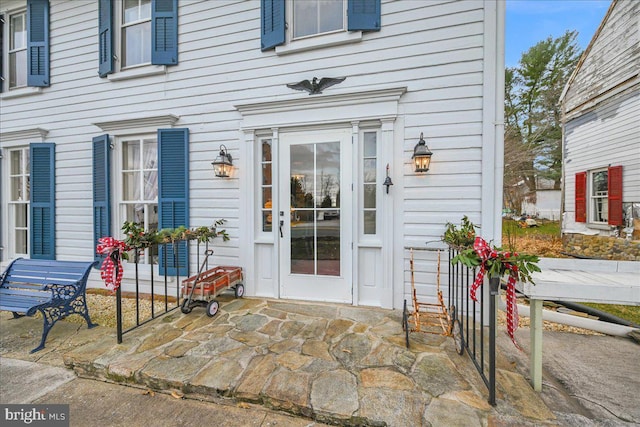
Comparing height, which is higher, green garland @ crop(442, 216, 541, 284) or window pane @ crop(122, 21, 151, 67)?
window pane @ crop(122, 21, 151, 67)

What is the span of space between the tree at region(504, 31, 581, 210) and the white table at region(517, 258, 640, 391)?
10238 mm

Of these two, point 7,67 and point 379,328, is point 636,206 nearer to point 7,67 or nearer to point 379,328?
point 379,328

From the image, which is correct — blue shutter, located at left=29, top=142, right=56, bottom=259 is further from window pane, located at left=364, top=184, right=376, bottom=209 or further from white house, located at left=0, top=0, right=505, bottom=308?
window pane, located at left=364, top=184, right=376, bottom=209

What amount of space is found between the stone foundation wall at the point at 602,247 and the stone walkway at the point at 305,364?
5860 millimetres

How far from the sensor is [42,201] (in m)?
4.24

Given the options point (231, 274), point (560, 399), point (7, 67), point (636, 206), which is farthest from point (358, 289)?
point (7, 67)

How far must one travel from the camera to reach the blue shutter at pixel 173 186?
3596mm

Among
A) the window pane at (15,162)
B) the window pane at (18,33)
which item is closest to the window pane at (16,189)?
the window pane at (15,162)

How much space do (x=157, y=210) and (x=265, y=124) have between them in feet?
6.66

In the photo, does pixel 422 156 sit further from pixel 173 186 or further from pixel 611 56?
pixel 611 56

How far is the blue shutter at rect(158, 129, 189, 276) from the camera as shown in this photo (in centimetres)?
360

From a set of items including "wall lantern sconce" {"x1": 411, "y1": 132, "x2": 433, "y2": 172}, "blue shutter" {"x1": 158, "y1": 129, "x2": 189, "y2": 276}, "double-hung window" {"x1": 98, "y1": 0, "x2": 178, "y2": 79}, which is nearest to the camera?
"wall lantern sconce" {"x1": 411, "y1": 132, "x2": 433, "y2": 172}

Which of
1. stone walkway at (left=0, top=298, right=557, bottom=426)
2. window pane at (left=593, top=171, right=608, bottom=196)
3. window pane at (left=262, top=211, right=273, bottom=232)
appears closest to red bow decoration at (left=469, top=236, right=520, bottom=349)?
stone walkway at (left=0, top=298, right=557, bottom=426)

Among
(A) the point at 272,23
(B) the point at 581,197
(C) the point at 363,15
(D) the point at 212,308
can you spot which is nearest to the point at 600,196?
(B) the point at 581,197
